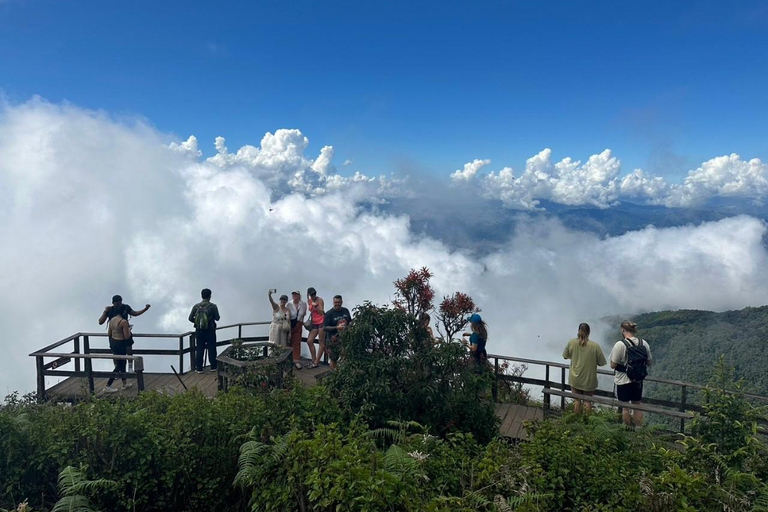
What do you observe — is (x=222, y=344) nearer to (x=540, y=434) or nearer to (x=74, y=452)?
(x=74, y=452)

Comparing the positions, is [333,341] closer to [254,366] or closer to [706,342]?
[254,366]

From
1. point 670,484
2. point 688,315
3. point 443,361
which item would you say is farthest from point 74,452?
point 688,315

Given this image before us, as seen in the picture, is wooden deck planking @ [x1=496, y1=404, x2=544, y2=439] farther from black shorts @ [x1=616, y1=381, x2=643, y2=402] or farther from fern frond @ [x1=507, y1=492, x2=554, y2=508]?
fern frond @ [x1=507, y1=492, x2=554, y2=508]

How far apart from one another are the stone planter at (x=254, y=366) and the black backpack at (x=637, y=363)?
548 cm

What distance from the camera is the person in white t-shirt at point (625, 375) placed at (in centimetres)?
755

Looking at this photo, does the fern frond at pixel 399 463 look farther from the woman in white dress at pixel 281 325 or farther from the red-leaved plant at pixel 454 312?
the woman in white dress at pixel 281 325

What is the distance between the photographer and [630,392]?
25.0 ft

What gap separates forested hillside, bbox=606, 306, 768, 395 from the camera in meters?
31.5

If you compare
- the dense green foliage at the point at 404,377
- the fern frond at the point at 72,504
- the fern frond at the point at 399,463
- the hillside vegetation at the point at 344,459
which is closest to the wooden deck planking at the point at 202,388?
the dense green foliage at the point at 404,377

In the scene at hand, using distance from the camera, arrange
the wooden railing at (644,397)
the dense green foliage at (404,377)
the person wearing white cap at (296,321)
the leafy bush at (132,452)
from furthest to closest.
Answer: the person wearing white cap at (296,321) → the wooden railing at (644,397) → the dense green foliage at (404,377) → the leafy bush at (132,452)

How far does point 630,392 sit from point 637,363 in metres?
0.54

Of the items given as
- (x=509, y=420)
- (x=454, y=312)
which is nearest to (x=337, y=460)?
(x=509, y=420)

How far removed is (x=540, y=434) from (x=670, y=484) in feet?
4.10

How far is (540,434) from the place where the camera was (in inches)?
194
